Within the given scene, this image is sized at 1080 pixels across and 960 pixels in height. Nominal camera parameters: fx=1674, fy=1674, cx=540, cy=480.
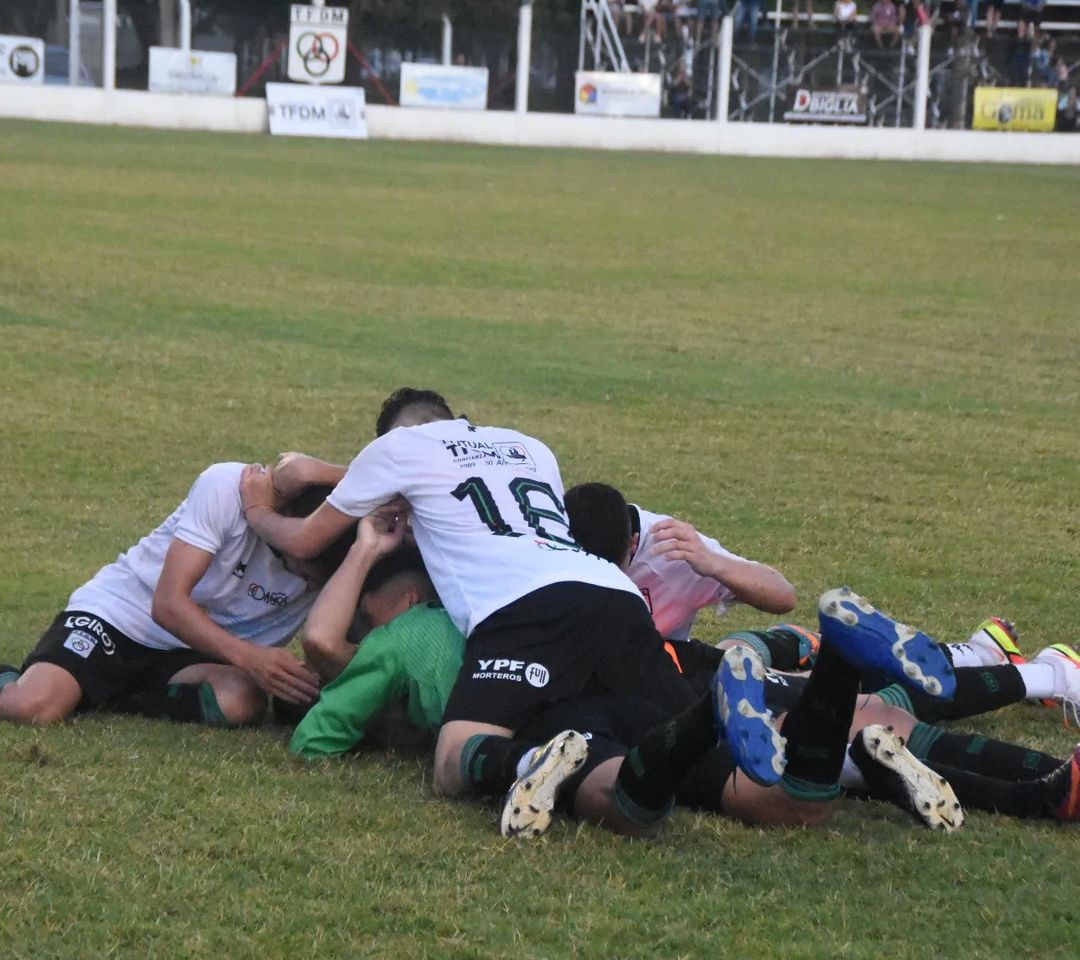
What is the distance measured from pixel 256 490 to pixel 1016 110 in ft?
121

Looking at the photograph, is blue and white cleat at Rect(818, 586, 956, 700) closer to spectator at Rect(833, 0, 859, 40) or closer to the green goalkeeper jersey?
the green goalkeeper jersey

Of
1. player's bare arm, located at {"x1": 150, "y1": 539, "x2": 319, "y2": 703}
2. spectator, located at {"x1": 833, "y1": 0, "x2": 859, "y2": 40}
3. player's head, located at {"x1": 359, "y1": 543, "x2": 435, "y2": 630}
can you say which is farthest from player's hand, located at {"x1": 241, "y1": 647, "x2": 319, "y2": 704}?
spectator, located at {"x1": 833, "y1": 0, "x2": 859, "y2": 40}

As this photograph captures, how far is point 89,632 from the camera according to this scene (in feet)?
16.8

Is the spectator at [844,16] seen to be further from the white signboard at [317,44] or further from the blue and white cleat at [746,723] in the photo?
the blue and white cleat at [746,723]

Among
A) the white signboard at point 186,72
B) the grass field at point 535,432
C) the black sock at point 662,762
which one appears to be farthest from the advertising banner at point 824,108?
the black sock at point 662,762

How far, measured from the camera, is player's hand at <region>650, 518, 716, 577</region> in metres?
4.81

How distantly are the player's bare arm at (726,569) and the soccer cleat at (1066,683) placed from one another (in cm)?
88

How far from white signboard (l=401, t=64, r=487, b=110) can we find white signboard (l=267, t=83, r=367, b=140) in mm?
1431

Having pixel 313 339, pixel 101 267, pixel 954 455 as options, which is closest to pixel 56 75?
pixel 101 267

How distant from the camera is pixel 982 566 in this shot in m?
7.21

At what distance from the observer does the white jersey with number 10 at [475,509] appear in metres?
4.37

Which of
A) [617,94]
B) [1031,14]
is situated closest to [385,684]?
[617,94]

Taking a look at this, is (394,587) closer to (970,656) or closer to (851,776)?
(851,776)

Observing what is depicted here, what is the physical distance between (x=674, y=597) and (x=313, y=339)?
7810 millimetres
